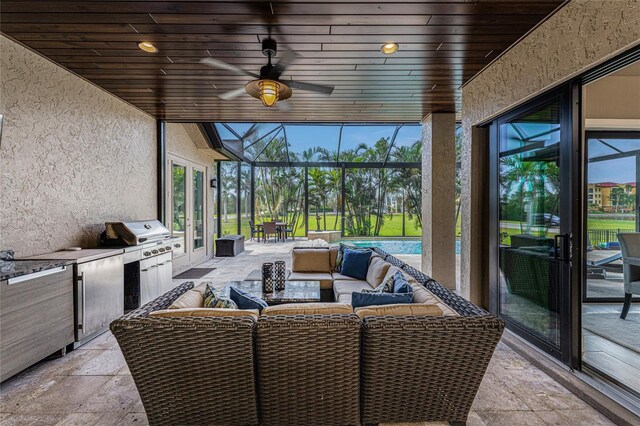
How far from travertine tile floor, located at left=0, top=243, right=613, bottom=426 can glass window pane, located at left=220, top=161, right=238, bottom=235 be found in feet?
23.3

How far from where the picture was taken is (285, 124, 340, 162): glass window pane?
11.5 m

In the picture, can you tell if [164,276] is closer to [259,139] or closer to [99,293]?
[99,293]

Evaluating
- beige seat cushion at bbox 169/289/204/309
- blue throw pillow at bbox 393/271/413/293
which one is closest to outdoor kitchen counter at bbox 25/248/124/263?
beige seat cushion at bbox 169/289/204/309

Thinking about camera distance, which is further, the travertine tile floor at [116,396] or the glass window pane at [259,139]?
the glass window pane at [259,139]

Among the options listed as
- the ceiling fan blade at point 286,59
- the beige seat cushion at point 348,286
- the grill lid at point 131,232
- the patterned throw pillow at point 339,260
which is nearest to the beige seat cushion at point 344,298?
the beige seat cushion at point 348,286

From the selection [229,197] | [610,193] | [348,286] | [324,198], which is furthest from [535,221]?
[324,198]

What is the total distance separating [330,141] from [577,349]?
1017cm

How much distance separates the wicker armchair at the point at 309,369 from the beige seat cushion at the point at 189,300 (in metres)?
0.70

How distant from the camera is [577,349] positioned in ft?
8.03

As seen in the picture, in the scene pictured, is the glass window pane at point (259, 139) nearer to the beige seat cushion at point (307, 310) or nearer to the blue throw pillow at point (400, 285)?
the blue throw pillow at point (400, 285)

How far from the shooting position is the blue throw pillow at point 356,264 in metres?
4.05

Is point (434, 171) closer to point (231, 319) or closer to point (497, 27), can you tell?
point (497, 27)

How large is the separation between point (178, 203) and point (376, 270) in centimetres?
510

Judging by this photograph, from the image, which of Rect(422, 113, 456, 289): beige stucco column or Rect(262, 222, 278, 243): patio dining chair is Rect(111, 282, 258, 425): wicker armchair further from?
Rect(262, 222, 278, 243): patio dining chair
